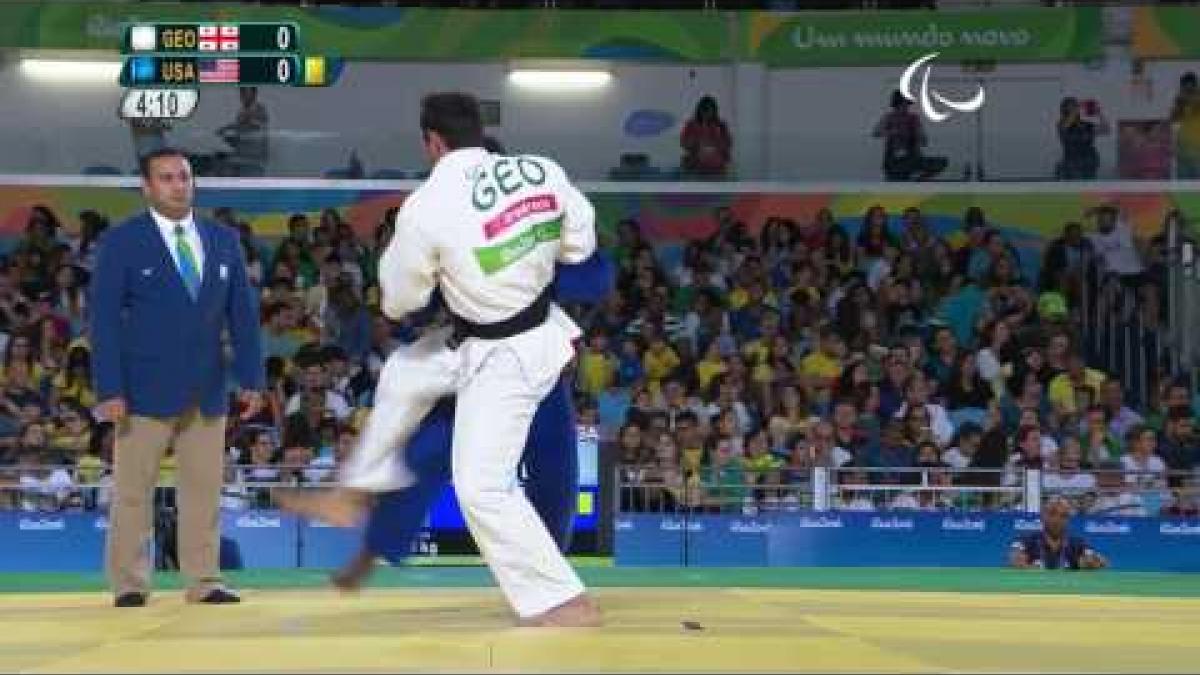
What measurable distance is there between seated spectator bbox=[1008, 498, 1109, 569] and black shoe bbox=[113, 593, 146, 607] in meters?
7.48

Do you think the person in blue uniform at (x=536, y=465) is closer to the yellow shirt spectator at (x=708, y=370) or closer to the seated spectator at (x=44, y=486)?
the seated spectator at (x=44, y=486)

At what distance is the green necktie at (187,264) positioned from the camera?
9.03 meters

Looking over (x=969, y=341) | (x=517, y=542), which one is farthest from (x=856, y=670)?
(x=969, y=341)

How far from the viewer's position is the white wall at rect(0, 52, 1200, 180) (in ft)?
78.5

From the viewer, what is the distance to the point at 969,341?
21.8 meters

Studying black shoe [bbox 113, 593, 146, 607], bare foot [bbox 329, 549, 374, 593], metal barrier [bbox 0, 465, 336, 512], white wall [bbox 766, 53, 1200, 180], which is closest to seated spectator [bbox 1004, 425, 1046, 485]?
metal barrier [bbox 0, 465, 336, 512]

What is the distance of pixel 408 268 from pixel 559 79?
754 inches

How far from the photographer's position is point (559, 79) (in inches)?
1037

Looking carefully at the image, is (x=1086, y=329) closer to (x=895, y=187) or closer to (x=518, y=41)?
(x=895, y=187)

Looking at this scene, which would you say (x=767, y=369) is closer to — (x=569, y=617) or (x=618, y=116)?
(x=618, y=116)

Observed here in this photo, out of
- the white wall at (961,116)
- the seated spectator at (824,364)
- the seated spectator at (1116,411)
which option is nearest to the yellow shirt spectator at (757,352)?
the seated spectator at (824,364)

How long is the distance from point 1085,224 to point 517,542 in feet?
56.9

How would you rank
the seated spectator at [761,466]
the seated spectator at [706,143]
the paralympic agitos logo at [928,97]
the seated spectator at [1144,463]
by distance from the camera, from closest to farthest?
the seated spectator at [1144,463] → the seated spectator at [761,466] → the paralympic agitos logo at [928,97] → the seated spectator at [706,143]

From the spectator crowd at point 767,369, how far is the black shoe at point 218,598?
549 cm
